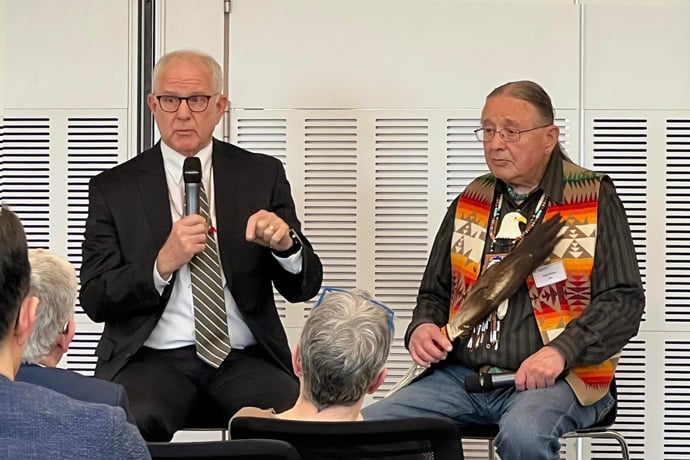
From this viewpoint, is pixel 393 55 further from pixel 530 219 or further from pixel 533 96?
pixel 530 219

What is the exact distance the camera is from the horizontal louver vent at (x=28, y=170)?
14.2 ft

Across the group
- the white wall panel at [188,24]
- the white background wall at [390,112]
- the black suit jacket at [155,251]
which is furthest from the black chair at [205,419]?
the white wall panel at [188,24]

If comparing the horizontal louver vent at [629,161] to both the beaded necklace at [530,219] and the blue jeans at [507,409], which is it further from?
the blue jeans at [507,409]

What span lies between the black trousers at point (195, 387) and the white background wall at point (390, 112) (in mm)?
1081

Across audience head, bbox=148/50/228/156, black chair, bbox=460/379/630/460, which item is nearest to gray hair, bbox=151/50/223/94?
audience head, bbox=148/50/228/156

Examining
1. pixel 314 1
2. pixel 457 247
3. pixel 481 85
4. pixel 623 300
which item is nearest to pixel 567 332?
pixel 623 300

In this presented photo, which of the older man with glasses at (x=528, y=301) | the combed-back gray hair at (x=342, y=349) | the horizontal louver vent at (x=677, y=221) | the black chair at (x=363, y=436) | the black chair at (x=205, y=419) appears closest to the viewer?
the black chair at (x=363, y=436)

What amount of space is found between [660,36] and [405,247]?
1.33m

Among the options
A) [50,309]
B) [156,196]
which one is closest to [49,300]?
[50,309]

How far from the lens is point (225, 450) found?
5.76ft

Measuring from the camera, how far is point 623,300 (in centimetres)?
319

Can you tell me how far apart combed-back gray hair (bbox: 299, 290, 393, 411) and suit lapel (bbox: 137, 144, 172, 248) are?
1.14 metres

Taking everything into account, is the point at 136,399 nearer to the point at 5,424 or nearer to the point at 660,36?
the point at 5,424

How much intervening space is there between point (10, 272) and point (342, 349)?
910 millimetres
